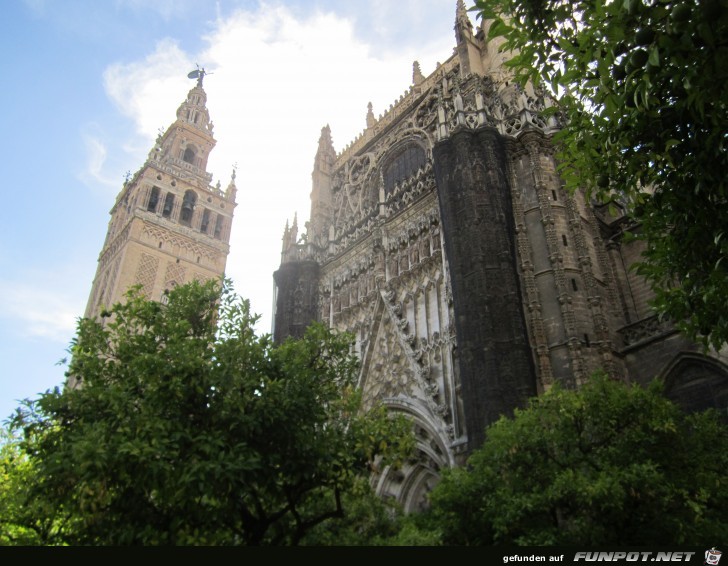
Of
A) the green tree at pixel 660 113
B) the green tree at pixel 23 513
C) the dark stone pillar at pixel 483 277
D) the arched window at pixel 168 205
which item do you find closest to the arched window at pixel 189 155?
the arched window at pixel 168 205

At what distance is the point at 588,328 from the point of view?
15.3m

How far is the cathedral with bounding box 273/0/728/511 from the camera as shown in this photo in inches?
585

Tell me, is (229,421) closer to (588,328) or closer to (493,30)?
(493,30)

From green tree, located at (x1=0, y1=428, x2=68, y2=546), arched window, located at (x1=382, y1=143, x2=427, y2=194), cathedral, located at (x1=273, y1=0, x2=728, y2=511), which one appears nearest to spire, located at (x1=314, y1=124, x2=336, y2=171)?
arched window, located at (x1=382, y1=143, x2=427, y2=194)

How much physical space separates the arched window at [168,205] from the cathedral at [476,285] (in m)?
19.8

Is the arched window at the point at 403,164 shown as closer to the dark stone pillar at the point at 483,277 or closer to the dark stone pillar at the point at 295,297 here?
the dark stone pillar at the point at 295,297

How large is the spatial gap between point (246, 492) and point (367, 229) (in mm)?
16964

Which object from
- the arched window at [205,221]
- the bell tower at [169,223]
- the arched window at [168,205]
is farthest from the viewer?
the arched window at [205,221]

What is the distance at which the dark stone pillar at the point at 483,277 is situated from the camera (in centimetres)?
1470

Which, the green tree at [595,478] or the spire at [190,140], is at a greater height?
the spire at [190,140]

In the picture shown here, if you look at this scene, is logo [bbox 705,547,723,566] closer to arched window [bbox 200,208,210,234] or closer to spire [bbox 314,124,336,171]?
spire [bbox 314,124,336,171]

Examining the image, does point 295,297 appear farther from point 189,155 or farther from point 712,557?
point 189,155

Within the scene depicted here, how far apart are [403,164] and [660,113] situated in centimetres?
2018

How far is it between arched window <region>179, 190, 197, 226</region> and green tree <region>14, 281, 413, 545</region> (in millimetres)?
34299
